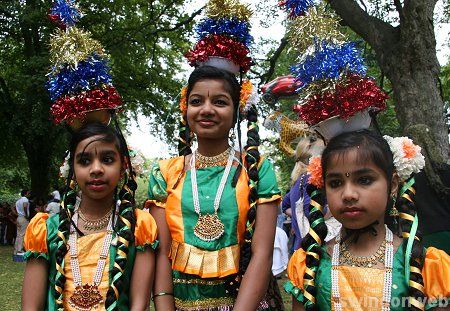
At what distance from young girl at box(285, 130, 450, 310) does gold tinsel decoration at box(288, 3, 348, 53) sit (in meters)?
0.48

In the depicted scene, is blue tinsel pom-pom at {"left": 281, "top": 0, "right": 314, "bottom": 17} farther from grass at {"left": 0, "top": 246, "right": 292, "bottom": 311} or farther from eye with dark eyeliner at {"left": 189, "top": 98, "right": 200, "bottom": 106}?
grass at {"left": 0, "top": 246, "right": 292, "bottom": 311}

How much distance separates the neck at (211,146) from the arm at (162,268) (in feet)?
1.29

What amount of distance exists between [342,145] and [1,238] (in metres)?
18.5

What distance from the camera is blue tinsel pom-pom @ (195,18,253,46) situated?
122 inches

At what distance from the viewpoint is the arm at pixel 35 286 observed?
282 centimetres

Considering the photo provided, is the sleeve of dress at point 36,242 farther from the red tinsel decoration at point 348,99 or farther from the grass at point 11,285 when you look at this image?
the grass at point 11,285

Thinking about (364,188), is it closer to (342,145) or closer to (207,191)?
(342,145)

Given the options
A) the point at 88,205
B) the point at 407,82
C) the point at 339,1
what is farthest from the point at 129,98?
the point at 88,205

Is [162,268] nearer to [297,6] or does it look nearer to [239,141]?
[239,141]

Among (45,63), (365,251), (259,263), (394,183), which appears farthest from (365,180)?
(45,63)

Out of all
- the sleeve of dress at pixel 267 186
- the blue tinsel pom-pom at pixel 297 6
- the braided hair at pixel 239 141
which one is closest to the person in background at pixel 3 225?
the braided hair at pixel 239 141

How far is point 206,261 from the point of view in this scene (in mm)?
2754

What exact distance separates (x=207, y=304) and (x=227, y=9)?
5.24 feet

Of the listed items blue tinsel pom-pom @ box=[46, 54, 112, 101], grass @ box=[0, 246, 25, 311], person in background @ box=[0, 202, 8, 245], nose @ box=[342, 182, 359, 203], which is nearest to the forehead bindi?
blue tinsel pom-pom @ box=[46, 54, 112, 101]
